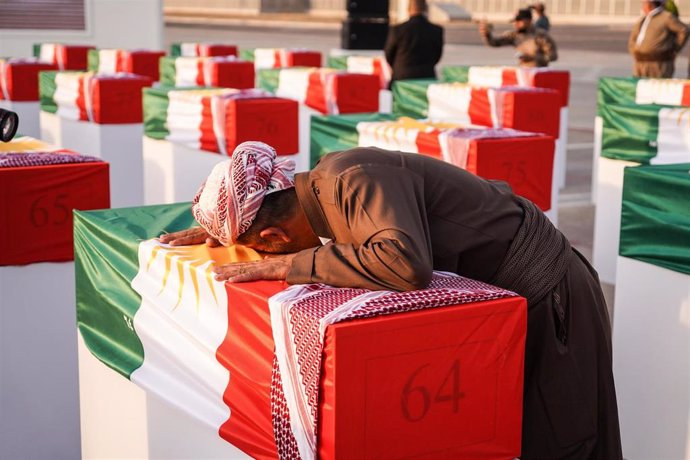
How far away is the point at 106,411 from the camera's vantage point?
3021 mm

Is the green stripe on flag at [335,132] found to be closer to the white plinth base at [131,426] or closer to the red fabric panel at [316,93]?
the red fabric panel at [316,93]

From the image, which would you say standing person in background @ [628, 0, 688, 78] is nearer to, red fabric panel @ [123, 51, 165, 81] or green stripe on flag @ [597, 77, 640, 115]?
green stripe on flag @ [597, 77, 640, 115]

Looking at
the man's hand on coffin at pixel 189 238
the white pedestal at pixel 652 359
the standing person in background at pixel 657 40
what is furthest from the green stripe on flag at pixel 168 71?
the man's hand on coffin at pixel 189 238

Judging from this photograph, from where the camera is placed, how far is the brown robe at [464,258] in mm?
2076

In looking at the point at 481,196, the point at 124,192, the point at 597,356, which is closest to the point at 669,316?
the point at 597,356

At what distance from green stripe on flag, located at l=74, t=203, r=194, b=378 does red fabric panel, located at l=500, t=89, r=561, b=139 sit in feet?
11.7

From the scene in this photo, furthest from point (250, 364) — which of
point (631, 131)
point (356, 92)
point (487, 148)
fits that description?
point (356, 92)

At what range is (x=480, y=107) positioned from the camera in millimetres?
6559

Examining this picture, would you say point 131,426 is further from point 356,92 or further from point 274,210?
point 356,92

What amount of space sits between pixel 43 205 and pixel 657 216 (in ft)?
6.83

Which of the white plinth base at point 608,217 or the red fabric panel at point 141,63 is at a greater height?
the red fabric panel at point 141,63

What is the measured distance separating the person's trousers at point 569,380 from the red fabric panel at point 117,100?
5125mm

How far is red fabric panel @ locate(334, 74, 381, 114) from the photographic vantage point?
8.02 m

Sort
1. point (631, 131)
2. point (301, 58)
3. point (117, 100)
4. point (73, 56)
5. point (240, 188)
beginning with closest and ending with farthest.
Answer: point (240, 188) → point (631, 131) → point (117, 100) → point (301, 58) → point (73, 56)
